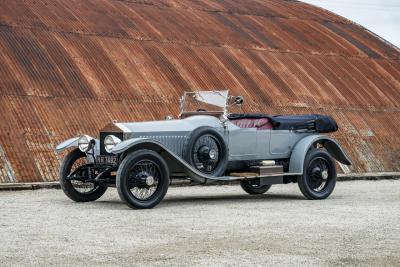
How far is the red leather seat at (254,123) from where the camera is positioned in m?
12.8

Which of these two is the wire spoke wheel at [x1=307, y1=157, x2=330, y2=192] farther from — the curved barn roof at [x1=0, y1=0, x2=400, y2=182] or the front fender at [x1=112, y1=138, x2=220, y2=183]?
the curved barn roof at [x1=0, y1=0, x2=400, y2=182]

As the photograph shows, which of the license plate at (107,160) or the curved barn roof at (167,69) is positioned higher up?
the curved barn roof at (167,69)

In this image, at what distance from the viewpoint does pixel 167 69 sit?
68.3 ft

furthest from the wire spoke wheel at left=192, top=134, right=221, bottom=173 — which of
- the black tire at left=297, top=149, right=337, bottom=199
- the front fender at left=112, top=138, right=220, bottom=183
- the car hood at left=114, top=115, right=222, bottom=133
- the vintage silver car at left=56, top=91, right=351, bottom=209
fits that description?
the black tire at left=297, top=149, right=337, bottom=199

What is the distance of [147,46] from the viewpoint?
2159 cm

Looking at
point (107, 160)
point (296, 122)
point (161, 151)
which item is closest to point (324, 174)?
point (296, 122)

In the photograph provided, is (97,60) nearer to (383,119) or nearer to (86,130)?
(86,130)

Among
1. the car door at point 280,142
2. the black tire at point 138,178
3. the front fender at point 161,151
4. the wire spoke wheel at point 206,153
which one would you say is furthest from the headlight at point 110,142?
the car door at point 280,142

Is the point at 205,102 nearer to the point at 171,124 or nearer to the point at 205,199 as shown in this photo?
the point at 171,124

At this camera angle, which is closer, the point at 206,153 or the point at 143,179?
the point at 143,179

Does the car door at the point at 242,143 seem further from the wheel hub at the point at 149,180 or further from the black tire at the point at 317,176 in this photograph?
the wheel hub at the point at 149,180

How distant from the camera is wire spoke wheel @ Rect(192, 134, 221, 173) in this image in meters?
11.6

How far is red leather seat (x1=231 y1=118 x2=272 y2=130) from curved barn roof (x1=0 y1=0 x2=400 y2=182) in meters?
4.63

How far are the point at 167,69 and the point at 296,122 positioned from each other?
26.7 ft
